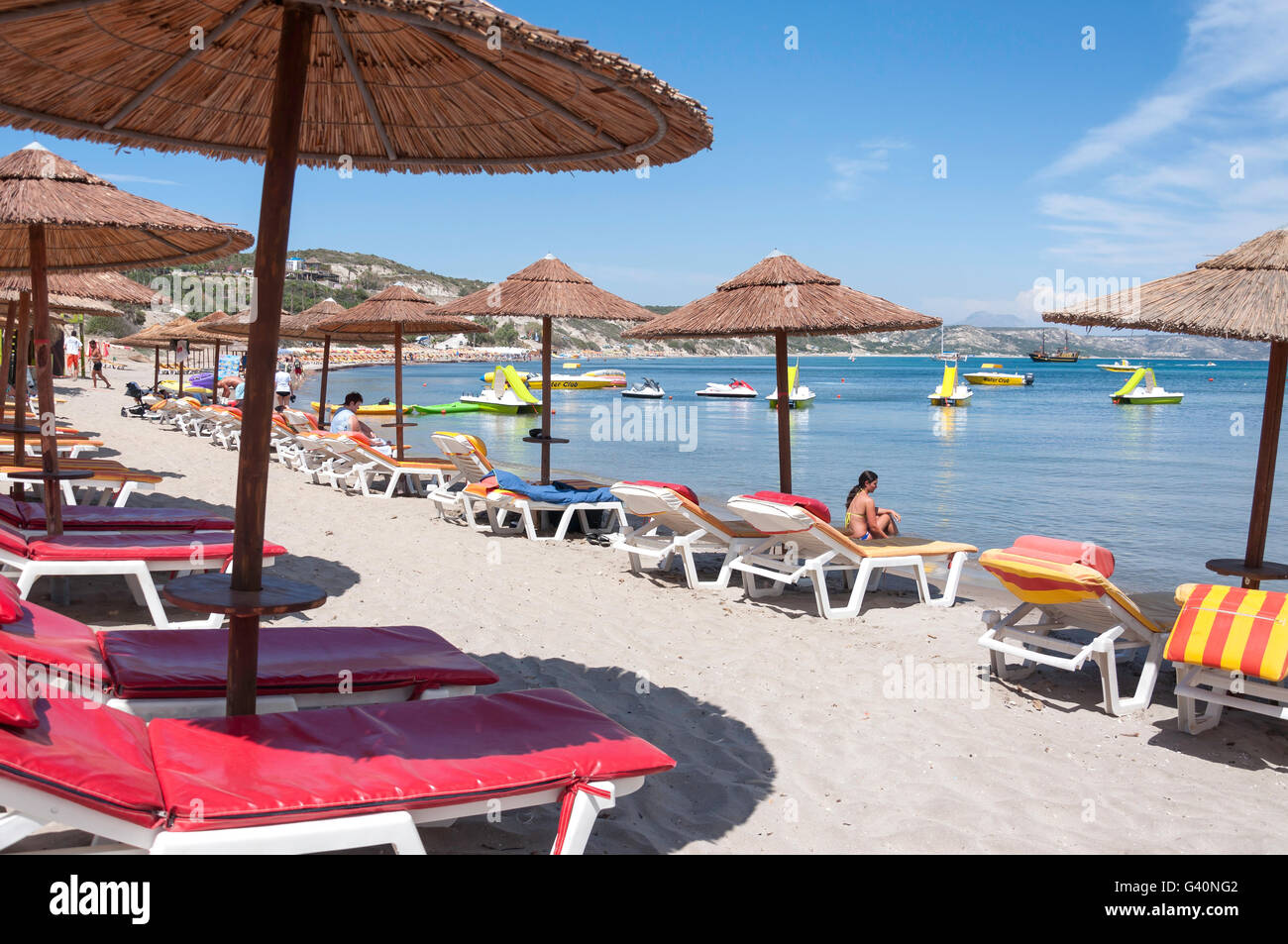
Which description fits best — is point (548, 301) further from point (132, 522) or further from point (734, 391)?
point (734, 391)

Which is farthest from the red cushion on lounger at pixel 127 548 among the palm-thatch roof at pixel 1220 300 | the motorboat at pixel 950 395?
the motorboat at pixel 950 395

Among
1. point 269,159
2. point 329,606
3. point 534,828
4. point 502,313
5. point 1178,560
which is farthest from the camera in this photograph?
point 1178,560

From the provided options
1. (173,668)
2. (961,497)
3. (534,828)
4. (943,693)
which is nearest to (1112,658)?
(943,693)

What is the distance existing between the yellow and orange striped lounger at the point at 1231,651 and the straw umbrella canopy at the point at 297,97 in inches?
120

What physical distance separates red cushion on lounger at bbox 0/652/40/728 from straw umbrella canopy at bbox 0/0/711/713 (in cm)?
39

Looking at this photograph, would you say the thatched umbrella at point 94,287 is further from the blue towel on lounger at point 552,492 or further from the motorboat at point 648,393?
the motorboat at point 648,393

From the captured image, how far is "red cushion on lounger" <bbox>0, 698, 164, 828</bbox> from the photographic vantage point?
201 cm

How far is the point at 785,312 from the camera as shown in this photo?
24.8 ft

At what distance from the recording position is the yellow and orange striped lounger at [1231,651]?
3877 mm

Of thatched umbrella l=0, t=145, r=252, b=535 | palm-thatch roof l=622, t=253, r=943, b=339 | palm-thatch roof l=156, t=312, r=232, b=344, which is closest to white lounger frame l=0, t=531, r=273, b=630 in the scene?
thatched umbrella l=0, t=145, r=252, b=535

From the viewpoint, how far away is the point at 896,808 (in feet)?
10.8

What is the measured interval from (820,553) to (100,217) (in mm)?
4848
